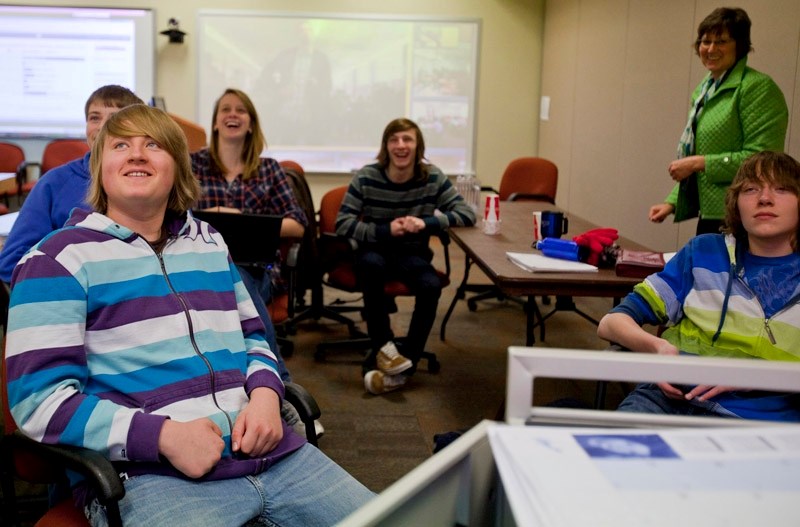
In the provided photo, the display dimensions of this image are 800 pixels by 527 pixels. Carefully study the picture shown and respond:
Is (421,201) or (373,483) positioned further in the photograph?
(421,201)

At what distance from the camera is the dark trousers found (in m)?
3.78

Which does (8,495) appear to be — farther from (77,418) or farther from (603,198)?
(603,198)

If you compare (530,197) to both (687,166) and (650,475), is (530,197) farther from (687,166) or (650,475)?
(650,475)

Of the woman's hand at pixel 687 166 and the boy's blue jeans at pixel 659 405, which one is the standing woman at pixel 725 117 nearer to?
the woman's hand at pixel 687 166

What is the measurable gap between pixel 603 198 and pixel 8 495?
5.13 m

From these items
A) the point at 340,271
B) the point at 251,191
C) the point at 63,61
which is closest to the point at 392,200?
the point at 340,271

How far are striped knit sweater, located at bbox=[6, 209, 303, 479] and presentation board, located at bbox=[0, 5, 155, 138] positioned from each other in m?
6.21

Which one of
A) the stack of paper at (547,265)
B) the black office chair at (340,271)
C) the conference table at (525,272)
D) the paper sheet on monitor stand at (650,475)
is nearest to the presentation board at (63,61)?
the black office chair at (340,271)

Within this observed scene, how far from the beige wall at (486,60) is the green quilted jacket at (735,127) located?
15.3 feet

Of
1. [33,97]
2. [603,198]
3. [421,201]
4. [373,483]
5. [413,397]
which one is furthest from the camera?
[33,97]

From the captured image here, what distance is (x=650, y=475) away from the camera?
0.71 metres

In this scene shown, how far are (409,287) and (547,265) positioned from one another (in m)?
1.18

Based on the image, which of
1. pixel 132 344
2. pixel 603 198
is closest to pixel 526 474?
pixel 132 344

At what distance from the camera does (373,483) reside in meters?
2.75
